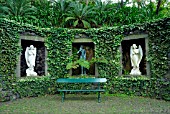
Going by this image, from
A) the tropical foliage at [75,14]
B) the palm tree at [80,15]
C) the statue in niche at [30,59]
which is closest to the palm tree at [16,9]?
the tropical foliage at [75,14]

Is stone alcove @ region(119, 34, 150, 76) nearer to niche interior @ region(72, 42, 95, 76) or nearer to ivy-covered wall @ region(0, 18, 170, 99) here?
ivy-covered wall @ region(0, 18, 170, 99)

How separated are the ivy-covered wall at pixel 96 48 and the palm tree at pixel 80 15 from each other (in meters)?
0.78

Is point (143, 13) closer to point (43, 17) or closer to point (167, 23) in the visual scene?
point (167, 23)

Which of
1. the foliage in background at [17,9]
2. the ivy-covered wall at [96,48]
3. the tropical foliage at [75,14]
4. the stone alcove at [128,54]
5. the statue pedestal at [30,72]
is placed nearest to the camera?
the ivy-covered wall at [96,48]

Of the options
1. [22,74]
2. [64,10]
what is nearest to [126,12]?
[64,10]

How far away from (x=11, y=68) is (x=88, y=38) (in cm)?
352

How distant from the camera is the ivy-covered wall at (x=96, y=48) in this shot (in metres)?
6.72

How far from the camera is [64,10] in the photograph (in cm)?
955

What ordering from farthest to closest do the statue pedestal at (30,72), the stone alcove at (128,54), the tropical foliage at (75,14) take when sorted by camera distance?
the tropical foliage at (75,14), the stone alcove at (128,54), the statue pedestal at (30,72)

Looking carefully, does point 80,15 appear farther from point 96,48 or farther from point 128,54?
point 128,54

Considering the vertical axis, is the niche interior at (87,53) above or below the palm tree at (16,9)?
below

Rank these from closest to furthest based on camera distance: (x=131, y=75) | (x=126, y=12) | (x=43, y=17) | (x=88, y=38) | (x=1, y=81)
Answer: (x=1, y=81)
(x=131, y=75)
(x=88, y=38)
(x=43, y=17)
(x=126, y=12)

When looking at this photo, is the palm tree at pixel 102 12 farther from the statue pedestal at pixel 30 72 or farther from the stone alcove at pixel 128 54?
the statue pedestal at pixel 30 72

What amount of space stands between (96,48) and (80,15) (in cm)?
199
